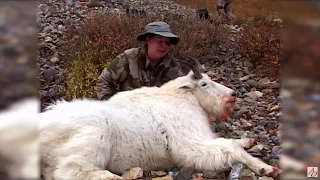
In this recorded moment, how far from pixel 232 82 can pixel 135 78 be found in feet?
14.0

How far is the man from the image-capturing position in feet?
24.3

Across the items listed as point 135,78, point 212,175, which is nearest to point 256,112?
point 135,78

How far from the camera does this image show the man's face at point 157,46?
7266 mm

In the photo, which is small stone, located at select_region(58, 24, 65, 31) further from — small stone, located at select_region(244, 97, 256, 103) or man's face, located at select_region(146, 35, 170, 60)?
man's face, located at select_region(146, 35, 170, 60)

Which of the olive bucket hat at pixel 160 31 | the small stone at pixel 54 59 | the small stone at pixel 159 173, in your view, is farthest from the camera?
the small stone at pixel 54 59

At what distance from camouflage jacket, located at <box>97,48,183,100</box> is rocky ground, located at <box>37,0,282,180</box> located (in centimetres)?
96

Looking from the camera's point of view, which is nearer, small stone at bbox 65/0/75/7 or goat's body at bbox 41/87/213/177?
goat's body at bbox 41/87/213/177

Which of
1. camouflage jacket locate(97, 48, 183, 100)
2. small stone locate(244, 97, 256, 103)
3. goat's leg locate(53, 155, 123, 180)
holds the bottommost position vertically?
small stone locate(244, 97, 256, 103)

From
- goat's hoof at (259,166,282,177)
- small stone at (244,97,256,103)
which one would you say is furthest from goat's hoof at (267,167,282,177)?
small stone at (244,97,256,103)

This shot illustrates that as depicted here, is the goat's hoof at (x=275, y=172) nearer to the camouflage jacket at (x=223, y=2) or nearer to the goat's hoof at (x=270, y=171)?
the goat's hoof at (x=270, y=171)

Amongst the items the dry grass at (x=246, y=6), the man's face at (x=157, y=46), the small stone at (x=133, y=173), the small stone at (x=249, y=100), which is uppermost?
the man's face at (x=157, y=46)

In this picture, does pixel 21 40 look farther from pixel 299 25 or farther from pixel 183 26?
pixel 183 26

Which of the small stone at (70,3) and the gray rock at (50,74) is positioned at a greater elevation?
the gray rock at (50,74)

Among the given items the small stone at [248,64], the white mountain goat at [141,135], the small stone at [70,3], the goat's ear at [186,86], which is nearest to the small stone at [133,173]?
the white mountain goat at [141,135]
